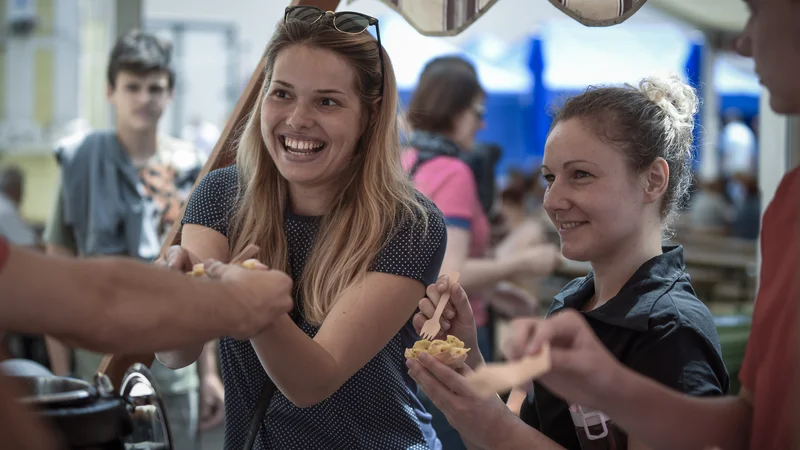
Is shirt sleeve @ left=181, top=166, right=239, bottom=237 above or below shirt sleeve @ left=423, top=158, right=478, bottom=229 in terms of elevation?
above

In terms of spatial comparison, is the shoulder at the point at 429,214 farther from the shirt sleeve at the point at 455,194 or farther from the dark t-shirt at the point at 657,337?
the shirt sleeve at the point at 455,194

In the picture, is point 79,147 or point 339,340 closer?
point 339,340

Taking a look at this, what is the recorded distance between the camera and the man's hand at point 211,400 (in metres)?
3.84

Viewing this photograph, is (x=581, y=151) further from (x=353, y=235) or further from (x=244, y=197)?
(x=244, y=197)

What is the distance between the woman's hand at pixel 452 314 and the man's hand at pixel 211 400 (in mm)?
2231

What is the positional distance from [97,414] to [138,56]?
107 inches

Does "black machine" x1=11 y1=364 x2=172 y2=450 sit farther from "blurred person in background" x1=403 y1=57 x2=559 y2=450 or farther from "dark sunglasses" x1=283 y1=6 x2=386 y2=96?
"blurred person in background" x1=403 y1=57 x2=559 y2=450

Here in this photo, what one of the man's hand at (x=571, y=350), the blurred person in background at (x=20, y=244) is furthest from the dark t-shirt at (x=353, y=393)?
the blurred person in background at (x=20, y=244)

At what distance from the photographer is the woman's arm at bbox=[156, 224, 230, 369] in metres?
1.92

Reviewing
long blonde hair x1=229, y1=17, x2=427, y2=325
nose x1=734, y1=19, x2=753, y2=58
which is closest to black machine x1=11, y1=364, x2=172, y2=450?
long blonde hair x1=229, y1=17, x2=427, y2=325

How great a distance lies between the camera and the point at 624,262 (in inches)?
68.3

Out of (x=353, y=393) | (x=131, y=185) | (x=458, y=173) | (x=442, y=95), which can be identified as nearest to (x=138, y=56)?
(x=131, y=185)

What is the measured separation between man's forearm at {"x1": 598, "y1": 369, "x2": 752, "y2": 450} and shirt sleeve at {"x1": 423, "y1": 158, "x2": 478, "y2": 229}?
6.60 ft

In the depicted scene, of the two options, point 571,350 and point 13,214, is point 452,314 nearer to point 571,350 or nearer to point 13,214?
point 571,350
